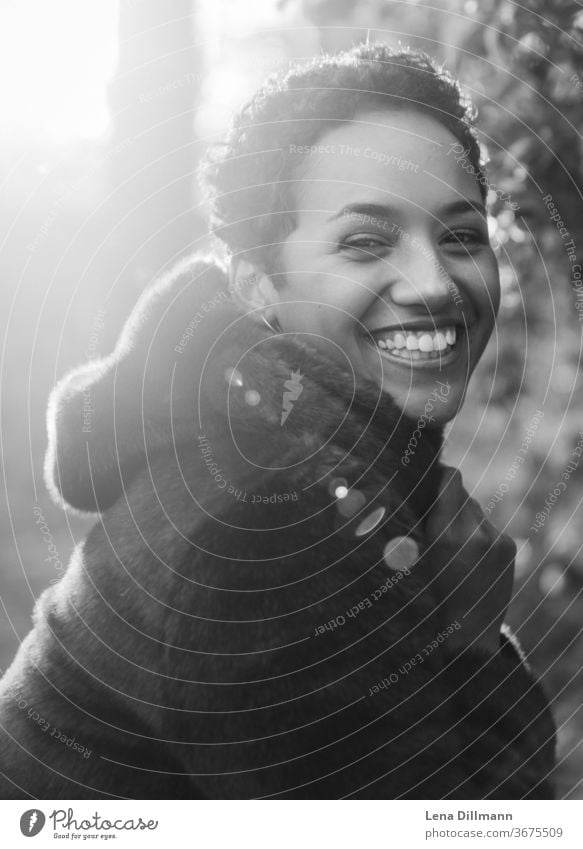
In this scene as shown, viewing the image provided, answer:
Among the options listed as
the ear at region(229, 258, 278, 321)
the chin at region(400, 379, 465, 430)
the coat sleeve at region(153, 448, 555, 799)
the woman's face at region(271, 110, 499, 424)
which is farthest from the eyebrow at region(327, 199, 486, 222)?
the coat sleeve at region(153, 448, 555, 799)

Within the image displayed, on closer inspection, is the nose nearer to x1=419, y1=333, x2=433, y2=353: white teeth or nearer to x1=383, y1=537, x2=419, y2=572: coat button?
x1=419, y1=333, x2=433, y2=353: white teeth

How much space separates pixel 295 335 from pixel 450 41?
2.96ft

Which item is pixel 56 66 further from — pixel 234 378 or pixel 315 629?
pixel 315 629

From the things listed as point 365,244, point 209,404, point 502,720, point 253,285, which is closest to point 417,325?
point 365,244

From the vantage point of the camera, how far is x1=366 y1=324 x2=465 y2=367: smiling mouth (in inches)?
43.6

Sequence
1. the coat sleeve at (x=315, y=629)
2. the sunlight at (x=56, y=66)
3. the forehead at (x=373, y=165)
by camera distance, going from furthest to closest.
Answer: the sunlight at (x=56, y=66)
the forehead at (x=373, y=165)
the coat sleeve at (x=315, y=629)

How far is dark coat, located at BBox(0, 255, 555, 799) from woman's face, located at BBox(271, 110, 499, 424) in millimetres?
105

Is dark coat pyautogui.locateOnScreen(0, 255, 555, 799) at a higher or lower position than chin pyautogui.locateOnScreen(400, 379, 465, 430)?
lower

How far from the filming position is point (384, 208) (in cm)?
106

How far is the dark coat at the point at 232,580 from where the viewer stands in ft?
2.97

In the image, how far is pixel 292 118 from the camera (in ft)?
3.50

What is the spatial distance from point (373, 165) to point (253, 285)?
8.9 inches

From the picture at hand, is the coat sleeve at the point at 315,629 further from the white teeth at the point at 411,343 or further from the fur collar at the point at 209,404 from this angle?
the white teeth at the point at 411,343
